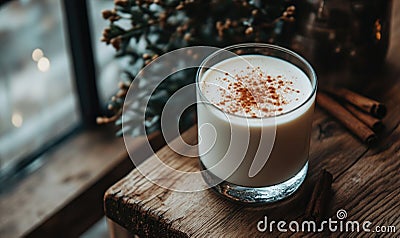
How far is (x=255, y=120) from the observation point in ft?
2.77

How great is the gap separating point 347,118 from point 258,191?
0.78 ft

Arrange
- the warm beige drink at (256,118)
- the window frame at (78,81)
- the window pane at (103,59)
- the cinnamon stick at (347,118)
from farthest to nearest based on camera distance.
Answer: the window pane at (103,59), the window frame at (78,81), the cinnamon stick at (347,118), the warm beige drink at (256,118)

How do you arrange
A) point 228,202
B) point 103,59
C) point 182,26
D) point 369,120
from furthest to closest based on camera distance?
point 103,59, point 182,26, point 369,120, point 228,202

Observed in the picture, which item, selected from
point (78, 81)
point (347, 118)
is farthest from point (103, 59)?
point (347, 118)

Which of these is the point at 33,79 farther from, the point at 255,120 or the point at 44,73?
the point at 255,120

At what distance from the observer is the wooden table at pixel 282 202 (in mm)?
918

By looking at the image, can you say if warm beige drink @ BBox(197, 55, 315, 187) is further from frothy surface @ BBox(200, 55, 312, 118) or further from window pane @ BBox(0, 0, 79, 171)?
window pane @ BBox(0, 0, 79, 171)

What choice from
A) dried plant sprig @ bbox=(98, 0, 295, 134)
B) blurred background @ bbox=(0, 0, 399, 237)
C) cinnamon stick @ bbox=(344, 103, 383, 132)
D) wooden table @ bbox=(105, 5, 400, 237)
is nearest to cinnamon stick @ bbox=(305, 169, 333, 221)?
wooden table @ bbox=(105, 5, 400, 237)

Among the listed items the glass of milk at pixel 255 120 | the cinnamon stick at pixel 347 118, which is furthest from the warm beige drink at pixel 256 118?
the cinnamon stick at pixel 347 118

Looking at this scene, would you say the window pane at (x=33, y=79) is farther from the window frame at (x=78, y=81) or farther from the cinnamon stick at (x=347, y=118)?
the cinnamon stick at (x=347, y=118)

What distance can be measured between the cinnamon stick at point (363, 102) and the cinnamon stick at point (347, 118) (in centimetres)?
2

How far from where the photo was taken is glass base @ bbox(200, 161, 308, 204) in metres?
0.94

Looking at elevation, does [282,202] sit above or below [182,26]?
below

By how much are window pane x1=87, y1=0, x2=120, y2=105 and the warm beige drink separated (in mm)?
710
